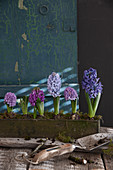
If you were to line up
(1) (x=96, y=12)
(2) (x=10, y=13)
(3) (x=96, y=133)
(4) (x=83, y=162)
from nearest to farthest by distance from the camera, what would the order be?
(4) (x=83, y=162)
(3) (x=96, y=133)
(2) (x=10, y=13)
(1) (x=96, y=12)

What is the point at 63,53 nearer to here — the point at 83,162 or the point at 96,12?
the point at 96,12

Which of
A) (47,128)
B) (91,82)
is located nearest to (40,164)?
(47,128)

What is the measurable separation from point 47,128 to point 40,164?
36cm

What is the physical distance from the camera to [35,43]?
9.50 feet

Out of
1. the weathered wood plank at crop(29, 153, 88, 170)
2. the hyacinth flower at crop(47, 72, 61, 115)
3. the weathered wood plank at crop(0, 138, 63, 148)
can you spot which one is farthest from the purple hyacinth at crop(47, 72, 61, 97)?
the weathered wood plank at crop(29, 153, 88, 170)

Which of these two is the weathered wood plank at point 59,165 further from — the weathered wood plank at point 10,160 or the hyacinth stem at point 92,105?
the hyacinth stem at point 92,105

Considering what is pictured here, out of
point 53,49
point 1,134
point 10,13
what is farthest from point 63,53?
point 1,134

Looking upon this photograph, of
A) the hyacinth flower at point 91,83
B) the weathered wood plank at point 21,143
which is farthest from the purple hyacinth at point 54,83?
the weathered wood plank at point 21,143

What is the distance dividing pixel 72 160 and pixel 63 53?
1.85 meters

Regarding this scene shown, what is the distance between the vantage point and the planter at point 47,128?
1.50 m

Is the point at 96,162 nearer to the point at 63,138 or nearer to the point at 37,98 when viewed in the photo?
the point at 63,138

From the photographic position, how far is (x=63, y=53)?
2904mm

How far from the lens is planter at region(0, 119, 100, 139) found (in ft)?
4.93

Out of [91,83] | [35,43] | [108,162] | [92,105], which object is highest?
[35,43]
